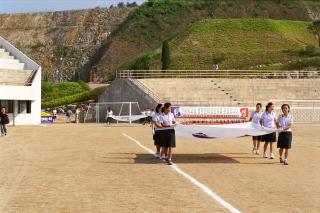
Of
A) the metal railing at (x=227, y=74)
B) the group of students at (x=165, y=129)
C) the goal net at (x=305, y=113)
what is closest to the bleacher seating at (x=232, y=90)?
the goal net at (x=305, y=113)

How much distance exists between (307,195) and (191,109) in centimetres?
3688

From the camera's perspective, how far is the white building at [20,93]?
53125mm

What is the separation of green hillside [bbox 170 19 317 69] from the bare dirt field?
61.9 m

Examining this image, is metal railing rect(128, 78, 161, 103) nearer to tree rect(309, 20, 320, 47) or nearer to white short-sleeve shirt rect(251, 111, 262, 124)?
white short-sleeve shirt rect(251, 111, 262, 124)

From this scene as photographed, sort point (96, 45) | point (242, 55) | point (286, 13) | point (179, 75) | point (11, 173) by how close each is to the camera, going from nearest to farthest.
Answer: point (11, 173), point (179, 75), point (242, 55), point (286, 13), point (96, 45)

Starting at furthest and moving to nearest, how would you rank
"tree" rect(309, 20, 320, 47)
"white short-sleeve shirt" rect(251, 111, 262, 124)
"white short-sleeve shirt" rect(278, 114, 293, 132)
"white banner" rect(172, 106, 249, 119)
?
"tree" rect(309, 20, 320, 47), "white banner" rect(172, 106, 249, 119), "white short-sleeve shirt" rect(251, 111, 262, 124), "white short-sleeve shirt" rect(278, 114, 293, 132)

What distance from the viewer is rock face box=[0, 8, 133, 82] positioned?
125812 mm

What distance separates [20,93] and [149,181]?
1612 inches

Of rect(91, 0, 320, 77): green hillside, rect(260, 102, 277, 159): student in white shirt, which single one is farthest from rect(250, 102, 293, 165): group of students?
rect(91, 0, 320, 77): green hillside

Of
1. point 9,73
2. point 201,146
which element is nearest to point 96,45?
point 9,73

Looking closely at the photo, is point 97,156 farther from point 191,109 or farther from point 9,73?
point 9,73

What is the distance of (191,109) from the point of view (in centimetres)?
4919

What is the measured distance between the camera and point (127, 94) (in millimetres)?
58750

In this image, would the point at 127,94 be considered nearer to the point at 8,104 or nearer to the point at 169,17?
the point at 8,104
